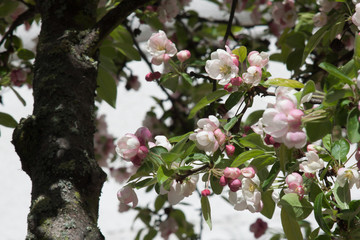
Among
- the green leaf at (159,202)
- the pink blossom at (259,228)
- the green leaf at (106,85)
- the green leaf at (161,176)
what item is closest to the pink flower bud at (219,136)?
the green leaf at (161,176)

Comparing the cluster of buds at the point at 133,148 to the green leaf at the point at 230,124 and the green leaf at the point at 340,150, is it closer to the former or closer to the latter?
the green leaf at the point at 230,124

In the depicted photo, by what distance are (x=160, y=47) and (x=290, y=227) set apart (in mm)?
398

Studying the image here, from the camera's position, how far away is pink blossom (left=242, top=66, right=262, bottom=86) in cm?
89

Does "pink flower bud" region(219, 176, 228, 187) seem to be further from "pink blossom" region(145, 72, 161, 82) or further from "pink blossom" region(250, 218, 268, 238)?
"pink blossom" region(250, 218, 268, 238)

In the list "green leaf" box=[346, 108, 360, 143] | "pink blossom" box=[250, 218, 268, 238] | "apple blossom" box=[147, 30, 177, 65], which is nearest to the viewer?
"green leaf" box=[346, 108, 360, 143]

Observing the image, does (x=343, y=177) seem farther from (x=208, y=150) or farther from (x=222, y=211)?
(x=222, y=211)

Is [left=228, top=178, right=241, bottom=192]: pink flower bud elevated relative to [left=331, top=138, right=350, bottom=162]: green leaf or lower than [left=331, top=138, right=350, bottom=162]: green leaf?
lower

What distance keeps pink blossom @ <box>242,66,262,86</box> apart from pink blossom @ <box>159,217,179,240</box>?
1158 millimetres

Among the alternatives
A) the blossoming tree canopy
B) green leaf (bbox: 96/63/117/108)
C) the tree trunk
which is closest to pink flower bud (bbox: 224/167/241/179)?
the blossoming tree canopy

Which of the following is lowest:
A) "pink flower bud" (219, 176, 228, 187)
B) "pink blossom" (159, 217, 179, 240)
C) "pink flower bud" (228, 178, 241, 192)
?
"pink flower bud" (228, 178, 241, 192)

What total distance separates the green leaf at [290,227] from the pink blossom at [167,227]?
3.52 feet

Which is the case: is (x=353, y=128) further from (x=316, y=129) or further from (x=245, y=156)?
(x=245, y=156)

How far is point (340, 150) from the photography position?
2.83 ft

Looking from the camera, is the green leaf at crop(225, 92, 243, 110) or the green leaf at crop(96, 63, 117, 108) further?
the green leaf at crop(96, 63, 117, 108)
